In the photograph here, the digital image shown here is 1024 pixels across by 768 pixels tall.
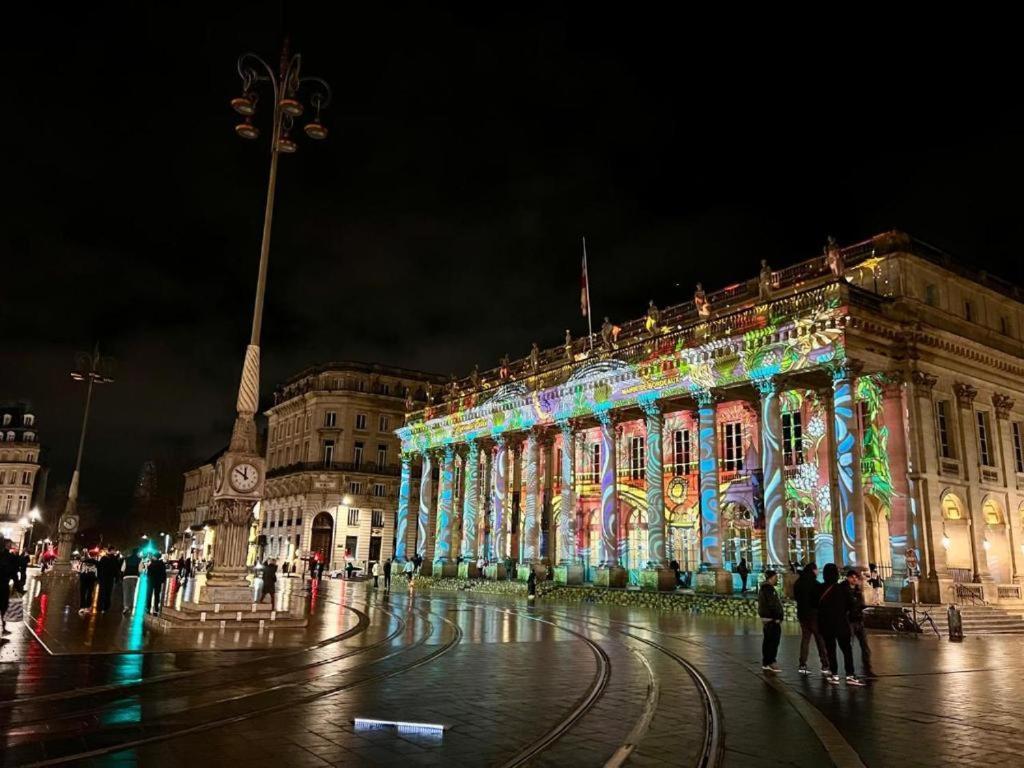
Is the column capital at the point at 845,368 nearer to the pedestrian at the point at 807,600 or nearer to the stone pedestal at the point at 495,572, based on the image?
the pedestrian at the point at 807,600

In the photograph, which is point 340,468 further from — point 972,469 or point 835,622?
point 835,622

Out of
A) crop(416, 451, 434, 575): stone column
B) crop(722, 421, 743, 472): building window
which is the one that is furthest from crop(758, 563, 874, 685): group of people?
crop(416, 451, 434, 575): stone column

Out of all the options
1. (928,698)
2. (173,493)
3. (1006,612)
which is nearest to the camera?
(928,698)

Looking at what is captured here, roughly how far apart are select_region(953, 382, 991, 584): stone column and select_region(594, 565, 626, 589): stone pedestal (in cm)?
1360

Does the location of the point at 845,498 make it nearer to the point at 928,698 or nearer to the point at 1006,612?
the point at 1006,612

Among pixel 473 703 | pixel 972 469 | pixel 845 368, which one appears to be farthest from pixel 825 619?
pixel 972 469

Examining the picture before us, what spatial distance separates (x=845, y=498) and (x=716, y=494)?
17.6 feet

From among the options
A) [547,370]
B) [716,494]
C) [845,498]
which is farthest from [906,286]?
[547,370]

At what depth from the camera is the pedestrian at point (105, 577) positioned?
19156mm

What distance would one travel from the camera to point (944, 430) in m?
28.7

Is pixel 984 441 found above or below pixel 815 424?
below

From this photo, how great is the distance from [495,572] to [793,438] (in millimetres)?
17924

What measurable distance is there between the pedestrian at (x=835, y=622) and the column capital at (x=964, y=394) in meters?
21.5

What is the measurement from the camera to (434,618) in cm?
2128
